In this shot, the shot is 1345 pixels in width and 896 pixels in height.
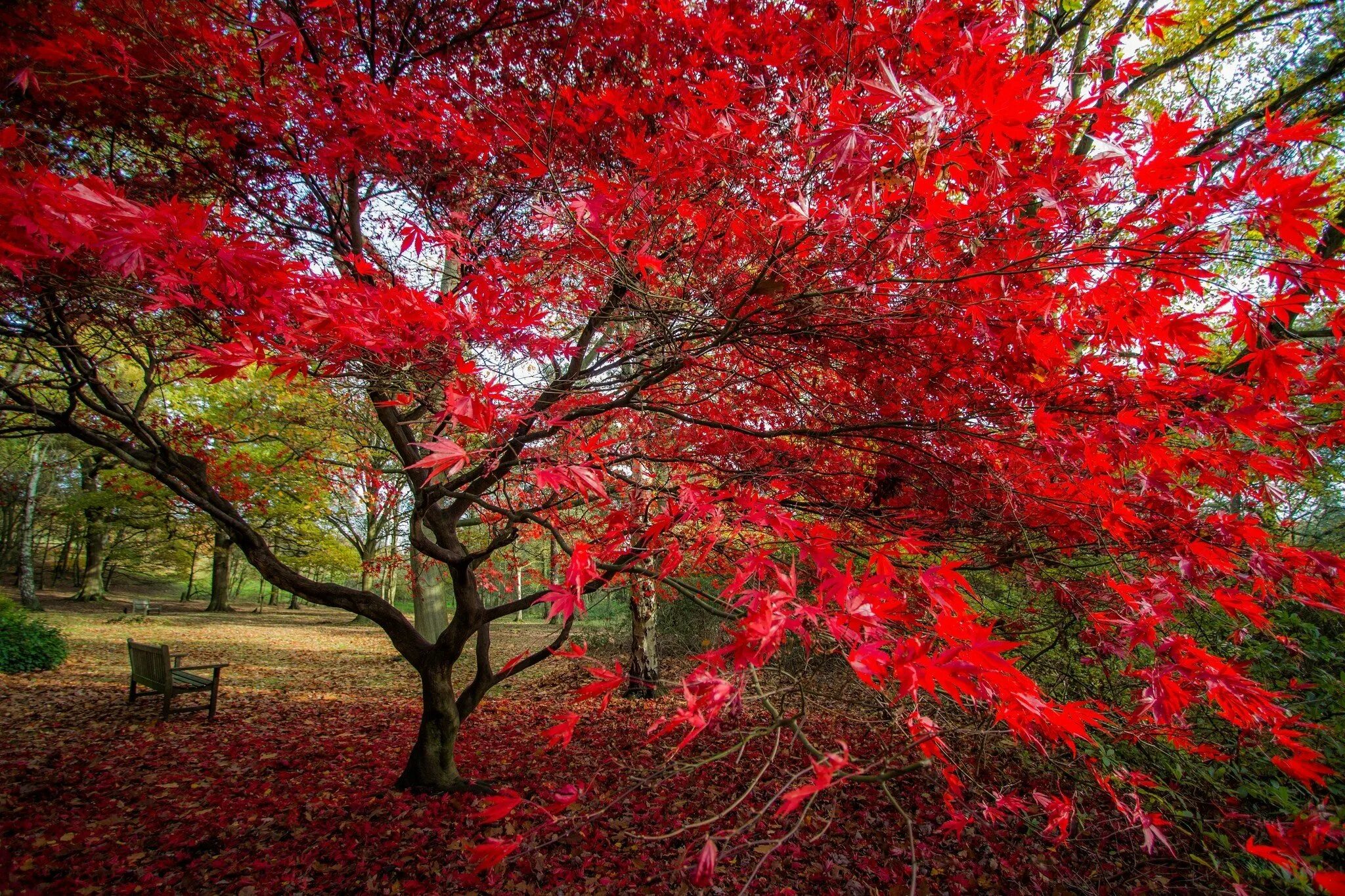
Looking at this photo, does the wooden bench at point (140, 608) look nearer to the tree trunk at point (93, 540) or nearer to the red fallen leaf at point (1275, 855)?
the tree trunk at point (93, 540)

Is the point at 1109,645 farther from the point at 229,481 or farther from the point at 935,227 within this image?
the point at 229,481

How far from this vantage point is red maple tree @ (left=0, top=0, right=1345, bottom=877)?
77.3 inches

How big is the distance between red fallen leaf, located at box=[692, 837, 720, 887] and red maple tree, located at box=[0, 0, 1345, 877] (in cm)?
1

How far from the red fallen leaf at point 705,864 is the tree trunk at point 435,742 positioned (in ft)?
12.2

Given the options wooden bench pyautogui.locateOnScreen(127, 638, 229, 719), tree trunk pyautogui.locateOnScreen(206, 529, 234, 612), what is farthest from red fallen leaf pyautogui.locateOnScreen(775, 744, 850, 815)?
tree trunk pyautogui.locateOnScreen(206, 529, 234, 612)

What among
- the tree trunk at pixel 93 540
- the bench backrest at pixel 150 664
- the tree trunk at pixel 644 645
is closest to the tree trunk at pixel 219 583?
the tree trunk at pixel 93 540

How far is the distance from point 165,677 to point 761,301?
8.45 metres

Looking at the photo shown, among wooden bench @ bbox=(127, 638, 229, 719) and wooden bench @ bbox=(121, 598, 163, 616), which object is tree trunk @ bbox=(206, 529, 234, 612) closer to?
wooden bench @ bbox=(121, 598, 163, 616)

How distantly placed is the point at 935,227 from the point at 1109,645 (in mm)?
2519

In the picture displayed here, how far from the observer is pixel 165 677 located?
6523 mm

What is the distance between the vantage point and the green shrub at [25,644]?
8.40m

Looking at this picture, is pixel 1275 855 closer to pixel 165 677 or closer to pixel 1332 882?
pixel 1332 882

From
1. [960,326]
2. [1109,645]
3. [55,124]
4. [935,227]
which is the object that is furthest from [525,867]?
[55,124]

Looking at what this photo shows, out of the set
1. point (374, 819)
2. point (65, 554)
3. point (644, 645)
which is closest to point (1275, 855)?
point (374, 819)
